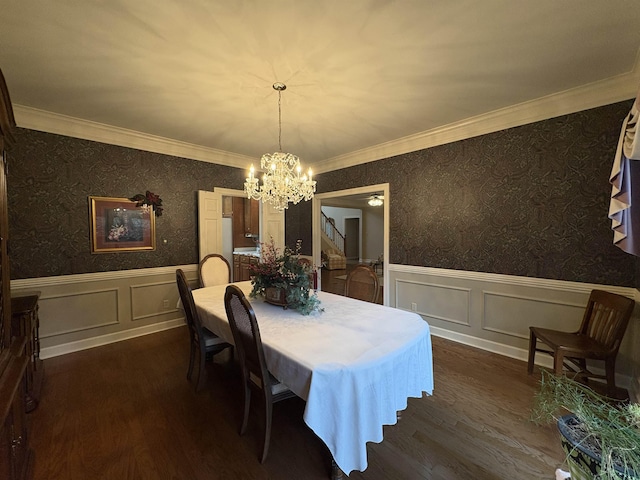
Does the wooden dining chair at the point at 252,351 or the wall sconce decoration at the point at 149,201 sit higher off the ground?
the wall sconce decoration at the point at 149,201

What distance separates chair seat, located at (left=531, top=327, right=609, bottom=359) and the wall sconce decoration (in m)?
4.55

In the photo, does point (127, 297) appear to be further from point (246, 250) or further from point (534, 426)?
point (534, 426)

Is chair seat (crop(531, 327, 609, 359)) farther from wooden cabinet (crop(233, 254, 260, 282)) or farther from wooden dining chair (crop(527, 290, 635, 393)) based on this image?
wooden cabinet (crop(233, 254, 260, 282))

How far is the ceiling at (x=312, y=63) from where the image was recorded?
5.18 feet

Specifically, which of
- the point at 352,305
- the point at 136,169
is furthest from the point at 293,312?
the point at 136,169

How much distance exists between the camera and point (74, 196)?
309 cm

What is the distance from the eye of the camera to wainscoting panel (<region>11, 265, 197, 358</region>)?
9.71 feet

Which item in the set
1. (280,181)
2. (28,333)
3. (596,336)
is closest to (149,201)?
(28,333)

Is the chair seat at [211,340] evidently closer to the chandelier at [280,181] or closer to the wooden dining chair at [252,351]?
the wooden dining chair at [252,351]

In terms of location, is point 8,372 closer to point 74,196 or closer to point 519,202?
point 74,196

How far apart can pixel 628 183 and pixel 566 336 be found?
146 centimetres

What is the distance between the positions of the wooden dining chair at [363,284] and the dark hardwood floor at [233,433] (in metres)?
0.95

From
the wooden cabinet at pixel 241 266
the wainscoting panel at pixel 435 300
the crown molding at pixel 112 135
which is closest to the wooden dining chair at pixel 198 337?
the crown molding at pixel 112 135

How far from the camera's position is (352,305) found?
232cm
